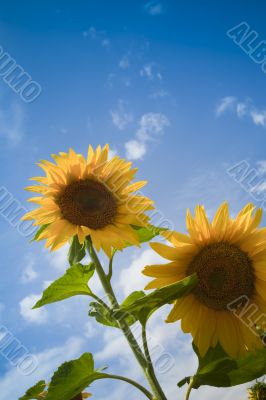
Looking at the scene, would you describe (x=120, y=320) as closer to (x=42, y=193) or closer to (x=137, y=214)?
(x=137, y=214)

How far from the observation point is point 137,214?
3.06 meters

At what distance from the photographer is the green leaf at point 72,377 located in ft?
8.08

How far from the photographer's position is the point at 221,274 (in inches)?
101

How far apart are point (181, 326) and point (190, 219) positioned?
67 cm

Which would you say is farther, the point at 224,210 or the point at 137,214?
the point at 137,214

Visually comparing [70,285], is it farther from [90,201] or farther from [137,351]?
[90,201]

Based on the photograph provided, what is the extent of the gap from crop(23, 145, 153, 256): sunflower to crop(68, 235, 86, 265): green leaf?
0.19 feet

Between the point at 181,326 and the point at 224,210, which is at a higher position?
the point at 224,210

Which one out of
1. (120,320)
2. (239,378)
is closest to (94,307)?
(120,320)

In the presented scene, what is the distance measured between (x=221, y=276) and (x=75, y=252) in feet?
3.32

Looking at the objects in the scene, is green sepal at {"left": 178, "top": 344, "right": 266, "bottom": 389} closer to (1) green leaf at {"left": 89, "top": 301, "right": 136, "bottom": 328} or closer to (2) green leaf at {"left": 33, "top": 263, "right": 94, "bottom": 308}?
(1) green leaf at {"left": 89, "top": 301, "right": 136, "bottom": 328}

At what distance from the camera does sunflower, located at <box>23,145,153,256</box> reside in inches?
117

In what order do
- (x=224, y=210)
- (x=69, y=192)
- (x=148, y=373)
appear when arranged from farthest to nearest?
(x=69, y=192)
(x=224, y=210)
(x=148, y=373)

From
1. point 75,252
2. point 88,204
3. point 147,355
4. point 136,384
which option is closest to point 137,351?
point 147,355
